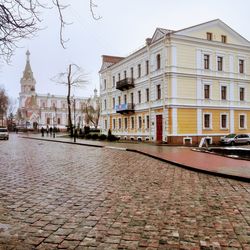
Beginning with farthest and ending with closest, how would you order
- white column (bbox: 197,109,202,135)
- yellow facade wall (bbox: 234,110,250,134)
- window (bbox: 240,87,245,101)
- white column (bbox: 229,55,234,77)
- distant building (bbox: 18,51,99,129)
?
distant building (bbox: 18,51,99,129), window (bbox: 240,87,245,101), yellow facade wall (bbox: 234,110,250,134), white column (bbox: 229,55,234,77), white column (bbox: 197,109,202,135)

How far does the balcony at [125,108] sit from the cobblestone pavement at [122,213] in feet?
99.6

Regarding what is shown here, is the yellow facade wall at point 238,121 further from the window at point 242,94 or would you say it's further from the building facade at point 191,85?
the window at point 242,94

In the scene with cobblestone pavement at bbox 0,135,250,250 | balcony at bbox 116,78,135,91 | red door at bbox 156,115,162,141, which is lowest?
cobblestone pavement at bbox 0,135,250,250

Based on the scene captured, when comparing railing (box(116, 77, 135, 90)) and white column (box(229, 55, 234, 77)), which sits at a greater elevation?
→ white column (box(229, 55, 234, 77))

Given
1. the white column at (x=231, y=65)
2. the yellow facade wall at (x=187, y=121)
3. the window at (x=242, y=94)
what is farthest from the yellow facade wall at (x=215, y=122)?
the white column at (x=231, y=65)

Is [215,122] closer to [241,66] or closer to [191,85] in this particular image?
[191,85]

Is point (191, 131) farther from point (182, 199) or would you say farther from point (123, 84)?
point (182, 199)

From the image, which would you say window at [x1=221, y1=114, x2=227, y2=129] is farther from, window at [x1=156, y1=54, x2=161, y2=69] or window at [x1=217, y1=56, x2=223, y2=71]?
window at [x1=156, y1=54, x2=161, y2=69]

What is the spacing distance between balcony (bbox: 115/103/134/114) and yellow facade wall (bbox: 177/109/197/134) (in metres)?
8.74

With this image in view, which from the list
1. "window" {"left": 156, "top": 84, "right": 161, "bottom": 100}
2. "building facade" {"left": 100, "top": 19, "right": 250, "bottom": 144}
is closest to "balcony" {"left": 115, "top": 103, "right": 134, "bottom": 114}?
"building facade" {"left": 100, "top": 19, "right": 250, "bottom": 144}

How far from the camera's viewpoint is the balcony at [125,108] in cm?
4012

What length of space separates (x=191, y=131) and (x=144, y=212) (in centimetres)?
2805

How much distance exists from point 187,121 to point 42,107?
86.4m

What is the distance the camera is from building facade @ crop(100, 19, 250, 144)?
32656mm
